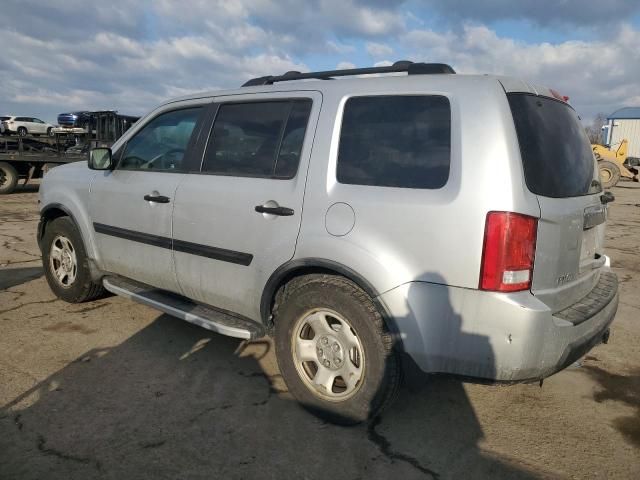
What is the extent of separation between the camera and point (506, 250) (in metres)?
2.33

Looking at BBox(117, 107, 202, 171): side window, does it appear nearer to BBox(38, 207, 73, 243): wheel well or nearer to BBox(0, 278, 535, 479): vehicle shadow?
BBox(38, 207, 73, 243): wheel well

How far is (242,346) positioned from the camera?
393cm

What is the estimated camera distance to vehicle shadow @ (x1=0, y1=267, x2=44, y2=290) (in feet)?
18.1

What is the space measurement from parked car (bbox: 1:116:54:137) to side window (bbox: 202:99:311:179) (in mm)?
33012

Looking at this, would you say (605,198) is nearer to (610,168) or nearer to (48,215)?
(48,215)

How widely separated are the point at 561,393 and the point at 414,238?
5.65 feet

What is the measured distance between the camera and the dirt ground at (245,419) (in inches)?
99.3

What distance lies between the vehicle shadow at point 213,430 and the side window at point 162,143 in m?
1.47

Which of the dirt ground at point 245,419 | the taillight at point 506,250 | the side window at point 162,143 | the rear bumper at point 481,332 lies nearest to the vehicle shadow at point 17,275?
the dirt ground at point 245,419

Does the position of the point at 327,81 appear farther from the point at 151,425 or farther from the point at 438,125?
the point at 151,425

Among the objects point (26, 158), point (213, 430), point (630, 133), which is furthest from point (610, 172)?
point (630, 133)

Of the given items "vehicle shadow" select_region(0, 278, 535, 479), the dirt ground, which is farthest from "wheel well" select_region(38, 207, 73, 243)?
"vehicle shadow" select_region(0, 278, 535, 479)

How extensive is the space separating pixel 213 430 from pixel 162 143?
7.31 ft

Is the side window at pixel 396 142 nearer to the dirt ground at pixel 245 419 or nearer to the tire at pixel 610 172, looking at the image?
the dirt ground at pixel 245 419
